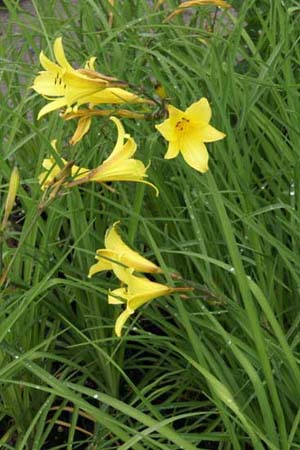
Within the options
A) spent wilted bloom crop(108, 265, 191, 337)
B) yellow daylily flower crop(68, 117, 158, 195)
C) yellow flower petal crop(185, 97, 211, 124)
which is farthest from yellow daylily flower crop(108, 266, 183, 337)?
yellow flower petal crop(185, 97, 211, 124)

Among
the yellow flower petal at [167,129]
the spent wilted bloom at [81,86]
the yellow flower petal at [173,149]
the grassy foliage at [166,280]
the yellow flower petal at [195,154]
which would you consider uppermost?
the spent wilted bloom at [81,86]

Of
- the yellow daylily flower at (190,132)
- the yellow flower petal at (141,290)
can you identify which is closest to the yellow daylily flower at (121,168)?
the yellow daylily flower at (190,132)

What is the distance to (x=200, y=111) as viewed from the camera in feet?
4.51

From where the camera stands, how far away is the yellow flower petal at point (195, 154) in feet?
4.34

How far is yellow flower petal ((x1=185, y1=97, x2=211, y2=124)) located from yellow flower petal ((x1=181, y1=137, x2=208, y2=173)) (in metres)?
0.04

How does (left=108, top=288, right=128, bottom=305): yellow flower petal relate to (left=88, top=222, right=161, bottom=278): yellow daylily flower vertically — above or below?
below

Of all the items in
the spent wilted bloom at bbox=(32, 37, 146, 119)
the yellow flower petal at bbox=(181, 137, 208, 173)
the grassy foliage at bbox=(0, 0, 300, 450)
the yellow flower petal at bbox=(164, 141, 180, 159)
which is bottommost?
the grassy foliage at bbox=(0, 0, 300, 450)

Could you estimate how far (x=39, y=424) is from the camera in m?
1.69

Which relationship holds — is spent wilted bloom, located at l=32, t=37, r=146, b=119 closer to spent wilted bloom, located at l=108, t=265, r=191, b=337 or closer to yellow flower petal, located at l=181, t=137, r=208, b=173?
yellow flower petal, located at l=181, t=137, r=208, b=173

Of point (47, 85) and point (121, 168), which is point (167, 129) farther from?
point (47, 85)

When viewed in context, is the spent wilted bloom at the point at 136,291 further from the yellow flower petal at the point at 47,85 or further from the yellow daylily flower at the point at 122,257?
the yellow flower petal at the point at 47,85

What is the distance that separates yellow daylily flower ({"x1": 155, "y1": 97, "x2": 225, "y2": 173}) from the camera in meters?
1.35

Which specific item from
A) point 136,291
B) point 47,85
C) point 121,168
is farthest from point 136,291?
point 47,85

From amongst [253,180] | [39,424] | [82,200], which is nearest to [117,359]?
[39,424]
